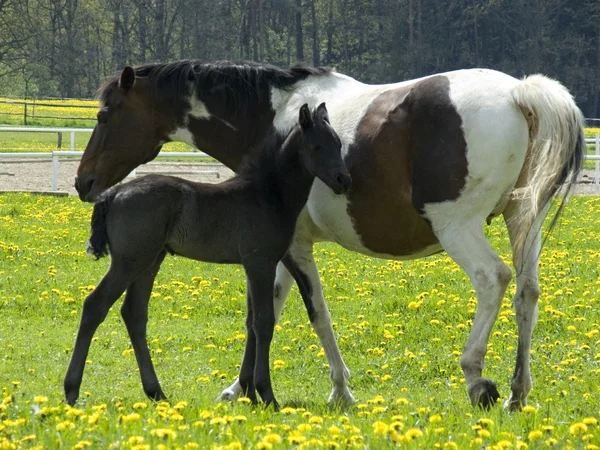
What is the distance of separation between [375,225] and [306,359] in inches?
81.3

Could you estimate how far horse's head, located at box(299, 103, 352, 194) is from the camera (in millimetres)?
6051

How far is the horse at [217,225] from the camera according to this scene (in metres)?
6.11

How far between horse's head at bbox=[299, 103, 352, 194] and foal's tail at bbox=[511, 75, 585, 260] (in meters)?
1.09

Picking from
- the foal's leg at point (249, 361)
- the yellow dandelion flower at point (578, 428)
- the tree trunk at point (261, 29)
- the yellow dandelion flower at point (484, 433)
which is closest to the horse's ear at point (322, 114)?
the foal's leg at point (249, 361)

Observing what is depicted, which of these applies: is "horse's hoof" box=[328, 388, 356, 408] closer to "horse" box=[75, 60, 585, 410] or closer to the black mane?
"horse" box=[75, 60, 585, 410]

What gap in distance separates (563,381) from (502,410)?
170 cm

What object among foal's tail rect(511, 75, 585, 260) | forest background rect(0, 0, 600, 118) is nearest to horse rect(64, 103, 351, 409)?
foal's tail rect(511, 75, 585, 260)

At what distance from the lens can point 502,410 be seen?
566 cm

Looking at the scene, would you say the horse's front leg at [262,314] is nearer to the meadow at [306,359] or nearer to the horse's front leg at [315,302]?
the meadow at [306,359]

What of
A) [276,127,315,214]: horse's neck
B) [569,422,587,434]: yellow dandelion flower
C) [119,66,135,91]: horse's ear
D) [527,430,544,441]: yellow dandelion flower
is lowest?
[527,430,544,441]: yellow dandelion flower

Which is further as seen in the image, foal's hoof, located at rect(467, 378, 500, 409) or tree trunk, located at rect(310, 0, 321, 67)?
tree trunk, located at rect(310, 0, 321, 67)

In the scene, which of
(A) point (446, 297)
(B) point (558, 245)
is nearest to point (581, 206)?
(B) point (558, 245)

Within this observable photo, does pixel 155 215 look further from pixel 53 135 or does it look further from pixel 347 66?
pixel 347 66

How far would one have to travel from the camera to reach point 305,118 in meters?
6.20
